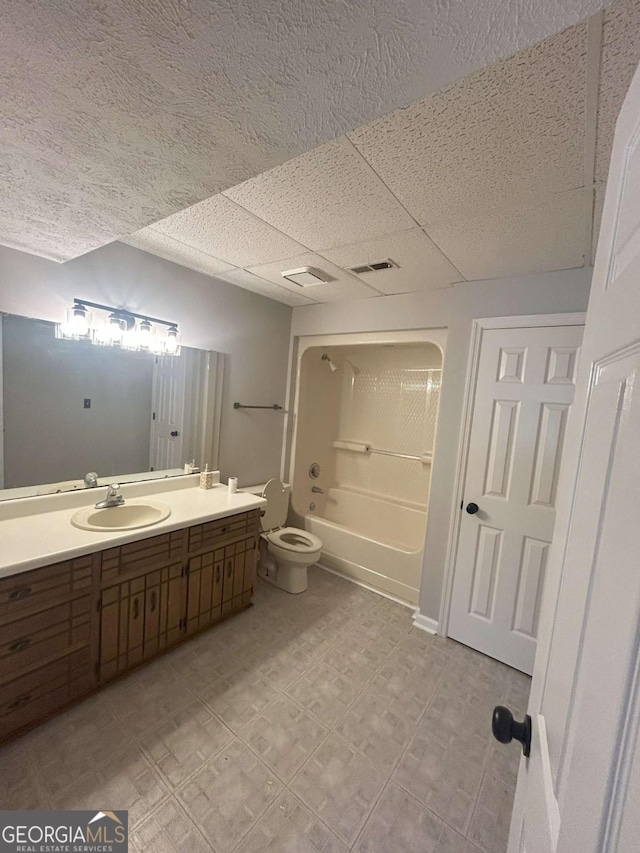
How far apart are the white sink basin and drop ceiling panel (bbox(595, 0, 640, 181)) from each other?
2.21m

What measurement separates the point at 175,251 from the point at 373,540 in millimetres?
2492

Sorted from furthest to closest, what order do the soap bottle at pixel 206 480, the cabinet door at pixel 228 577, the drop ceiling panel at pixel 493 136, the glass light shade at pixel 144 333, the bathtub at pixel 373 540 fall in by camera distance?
the bathtub at pixel 373 540
the soap bottle at pixel 206 480
the cabinet door at pixel 228 577
the glass light shade at pixel 144 333
the drop ceiling panel at pixel 493 136

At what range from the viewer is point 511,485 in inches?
77.9

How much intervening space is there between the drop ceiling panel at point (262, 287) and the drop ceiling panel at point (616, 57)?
186 centimetres

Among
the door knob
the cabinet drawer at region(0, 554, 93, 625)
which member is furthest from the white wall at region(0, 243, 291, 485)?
the door knob

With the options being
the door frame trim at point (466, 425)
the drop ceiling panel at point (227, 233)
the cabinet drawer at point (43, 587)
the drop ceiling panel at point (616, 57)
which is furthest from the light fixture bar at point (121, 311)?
the drop ceiling panel at point (616, 57)

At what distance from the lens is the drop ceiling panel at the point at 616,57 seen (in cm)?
64

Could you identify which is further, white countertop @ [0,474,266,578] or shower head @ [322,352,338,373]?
shower head @ [322,352,338,373]

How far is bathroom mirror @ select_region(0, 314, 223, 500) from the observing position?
5.57 feet

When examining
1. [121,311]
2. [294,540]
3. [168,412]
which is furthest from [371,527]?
[121,311]

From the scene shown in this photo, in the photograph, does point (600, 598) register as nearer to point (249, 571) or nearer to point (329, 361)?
point (249, 571)

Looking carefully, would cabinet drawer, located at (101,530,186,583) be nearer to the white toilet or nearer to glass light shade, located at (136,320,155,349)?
the white toilet

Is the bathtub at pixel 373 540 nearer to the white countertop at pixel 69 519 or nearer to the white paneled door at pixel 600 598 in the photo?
the white countertop at pixel 69 519

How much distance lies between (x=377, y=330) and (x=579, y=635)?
2.36 metres
